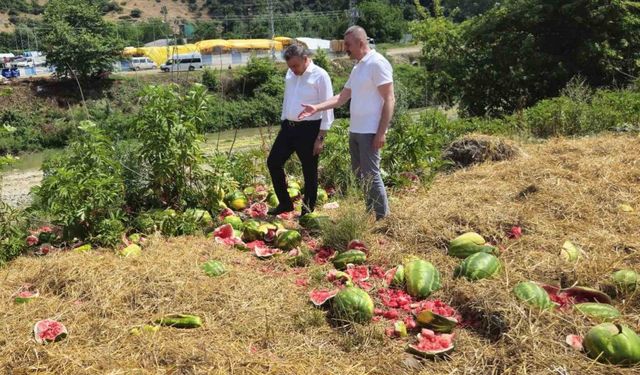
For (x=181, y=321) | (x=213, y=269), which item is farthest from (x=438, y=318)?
(x=213, y=269)

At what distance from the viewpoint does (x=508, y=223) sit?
5.23 meters

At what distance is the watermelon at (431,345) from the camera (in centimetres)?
343

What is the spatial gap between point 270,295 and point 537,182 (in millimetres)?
3536

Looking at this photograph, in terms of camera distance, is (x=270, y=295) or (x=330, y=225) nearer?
(x=270, y=295)

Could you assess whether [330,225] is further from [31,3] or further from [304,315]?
[31,3]

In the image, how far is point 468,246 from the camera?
4.75 meters

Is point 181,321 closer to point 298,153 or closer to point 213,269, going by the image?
point 213,269

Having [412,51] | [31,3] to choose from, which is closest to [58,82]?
[412,51]

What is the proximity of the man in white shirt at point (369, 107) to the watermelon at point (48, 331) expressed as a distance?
2958 millimetres

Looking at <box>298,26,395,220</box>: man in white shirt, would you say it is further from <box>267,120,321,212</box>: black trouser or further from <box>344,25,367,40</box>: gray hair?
<box>267,120,321,212</box>: black trouser

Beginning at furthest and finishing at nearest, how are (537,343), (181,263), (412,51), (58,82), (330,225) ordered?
(412,51) < (58,82) < (330,225) < (181,263) < (537,343)

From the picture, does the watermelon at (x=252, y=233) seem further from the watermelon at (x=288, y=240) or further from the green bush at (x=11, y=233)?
the green bush at (x=11, y=233)

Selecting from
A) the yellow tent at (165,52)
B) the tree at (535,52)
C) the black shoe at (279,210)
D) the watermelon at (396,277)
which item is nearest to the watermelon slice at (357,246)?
the watermelon at (396,277)

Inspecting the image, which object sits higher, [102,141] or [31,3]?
[31,3]
